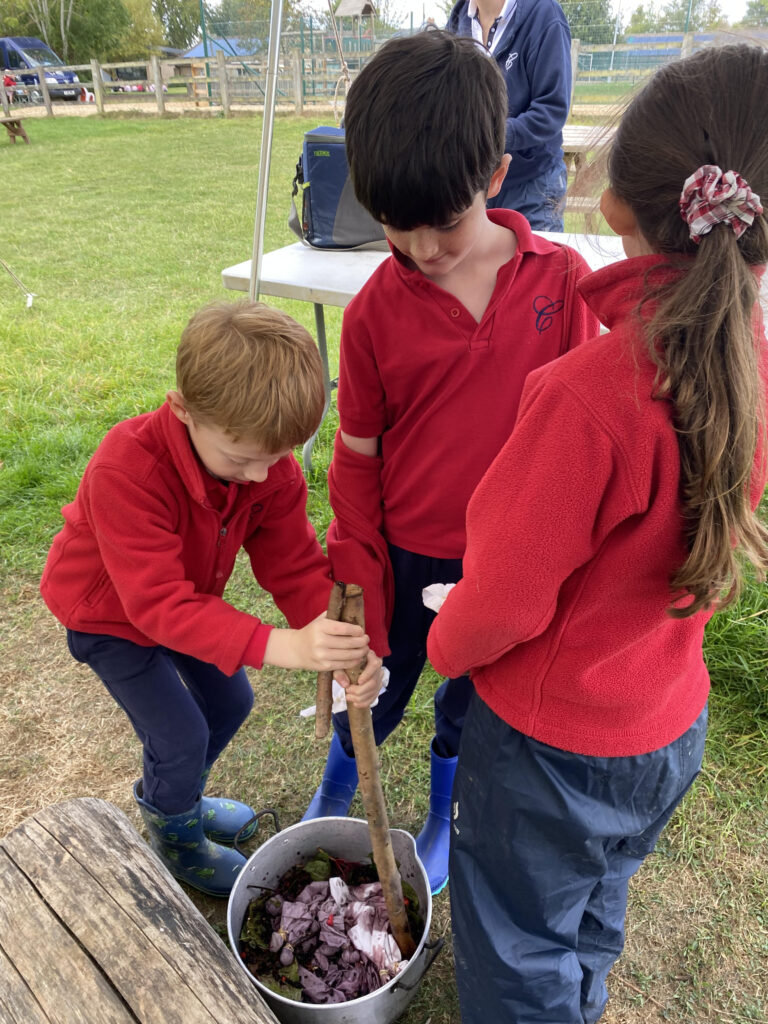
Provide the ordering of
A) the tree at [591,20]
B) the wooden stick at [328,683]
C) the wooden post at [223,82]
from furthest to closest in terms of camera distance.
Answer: the wooden post at [223,82], the tree at [591,20], the wooden stick at [328,683]

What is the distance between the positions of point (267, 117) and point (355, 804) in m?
2.15

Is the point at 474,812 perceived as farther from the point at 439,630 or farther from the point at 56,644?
the point at 56,644

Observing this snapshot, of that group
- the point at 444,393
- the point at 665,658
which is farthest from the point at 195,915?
the point at 444,393

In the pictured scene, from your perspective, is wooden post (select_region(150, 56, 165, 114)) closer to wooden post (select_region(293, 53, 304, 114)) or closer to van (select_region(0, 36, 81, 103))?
wooden post (select_region(293, 53, 304, 114))

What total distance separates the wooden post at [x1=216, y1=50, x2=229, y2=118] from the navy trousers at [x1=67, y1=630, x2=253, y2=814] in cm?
2043

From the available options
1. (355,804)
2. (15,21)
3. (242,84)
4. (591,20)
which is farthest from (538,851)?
(15,21)

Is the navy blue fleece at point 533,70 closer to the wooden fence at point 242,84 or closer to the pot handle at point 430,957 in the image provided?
the pot handle at point 430,957

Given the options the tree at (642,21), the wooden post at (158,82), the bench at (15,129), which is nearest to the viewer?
the tree at (642,21)

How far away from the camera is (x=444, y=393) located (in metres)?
1.43

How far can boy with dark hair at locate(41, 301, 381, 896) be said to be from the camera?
1.33 metres

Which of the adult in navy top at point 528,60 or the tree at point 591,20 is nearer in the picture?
→ the adult in navy top at point 528,60

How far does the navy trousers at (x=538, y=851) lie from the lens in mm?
1188

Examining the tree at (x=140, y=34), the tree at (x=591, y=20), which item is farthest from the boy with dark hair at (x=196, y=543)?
the tree at (x=140, y=34)

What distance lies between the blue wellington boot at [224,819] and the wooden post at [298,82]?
1769 centimetres
